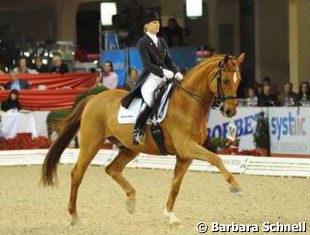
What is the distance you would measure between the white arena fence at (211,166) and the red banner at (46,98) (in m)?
2.31

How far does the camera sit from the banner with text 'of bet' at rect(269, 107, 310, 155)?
596 inches

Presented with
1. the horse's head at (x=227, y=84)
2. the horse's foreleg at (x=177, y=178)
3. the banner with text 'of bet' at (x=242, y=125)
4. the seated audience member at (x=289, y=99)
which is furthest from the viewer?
the banner with text 'of bet' at (x=242, y=125)

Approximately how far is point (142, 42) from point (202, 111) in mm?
967

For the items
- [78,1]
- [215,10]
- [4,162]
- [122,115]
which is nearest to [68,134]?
[122,115]

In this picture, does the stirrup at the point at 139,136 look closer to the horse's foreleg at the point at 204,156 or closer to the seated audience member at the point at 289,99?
the horse's foreleg at the point at 204,156

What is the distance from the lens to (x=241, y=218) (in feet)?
28.8

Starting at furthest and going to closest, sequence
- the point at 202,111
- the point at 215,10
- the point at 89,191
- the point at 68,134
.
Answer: the point at 215,10, the point at 89,191, the point at 68,134, the point at 202,111

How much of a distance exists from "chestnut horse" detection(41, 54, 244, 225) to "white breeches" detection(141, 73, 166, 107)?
25 centimetres

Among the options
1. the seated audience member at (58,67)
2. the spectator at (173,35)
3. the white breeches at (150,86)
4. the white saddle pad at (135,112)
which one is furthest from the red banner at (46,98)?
the white breeches at (150,86)

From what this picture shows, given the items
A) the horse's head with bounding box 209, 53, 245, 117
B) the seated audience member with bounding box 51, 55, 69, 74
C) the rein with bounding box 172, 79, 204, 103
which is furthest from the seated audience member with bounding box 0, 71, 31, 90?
the horse's head with bounding box 209, 53, 245, 117

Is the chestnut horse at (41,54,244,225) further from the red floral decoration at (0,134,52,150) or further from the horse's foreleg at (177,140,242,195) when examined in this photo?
the red floral decoration at (0,134,52,150)

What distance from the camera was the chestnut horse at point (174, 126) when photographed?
796cm

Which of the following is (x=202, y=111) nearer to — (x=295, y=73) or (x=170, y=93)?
(x=170, y=93)

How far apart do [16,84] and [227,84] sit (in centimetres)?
1178
